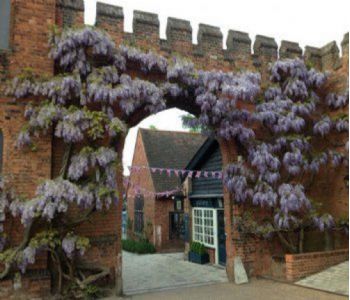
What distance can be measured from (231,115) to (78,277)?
5202 mm

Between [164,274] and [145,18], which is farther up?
[145,18]

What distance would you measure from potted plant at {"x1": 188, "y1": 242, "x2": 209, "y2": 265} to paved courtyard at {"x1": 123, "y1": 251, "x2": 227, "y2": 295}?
0.28 m

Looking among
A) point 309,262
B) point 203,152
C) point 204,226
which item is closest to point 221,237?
point 204,226

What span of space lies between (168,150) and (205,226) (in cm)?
774

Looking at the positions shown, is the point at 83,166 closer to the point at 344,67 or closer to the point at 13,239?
the point at 13,239

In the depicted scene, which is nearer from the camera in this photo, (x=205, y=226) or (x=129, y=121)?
(x=129, y=121)

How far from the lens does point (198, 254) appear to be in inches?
560

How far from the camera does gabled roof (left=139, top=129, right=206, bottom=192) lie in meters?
19.7

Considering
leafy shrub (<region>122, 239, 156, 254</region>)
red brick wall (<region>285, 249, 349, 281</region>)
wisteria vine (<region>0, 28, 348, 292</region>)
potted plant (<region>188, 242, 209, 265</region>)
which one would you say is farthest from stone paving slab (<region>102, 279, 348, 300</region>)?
leafy shrub (<region>122, 239, 156, 254</region>)

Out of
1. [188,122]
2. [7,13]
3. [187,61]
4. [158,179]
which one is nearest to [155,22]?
[187,61]

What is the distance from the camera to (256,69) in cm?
1055

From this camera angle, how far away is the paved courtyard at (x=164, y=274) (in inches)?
376

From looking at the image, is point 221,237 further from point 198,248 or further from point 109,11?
point 109,11

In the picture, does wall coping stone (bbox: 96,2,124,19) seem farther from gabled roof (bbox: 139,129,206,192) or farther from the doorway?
gabled roof (bbox: 139,129,206,192)
